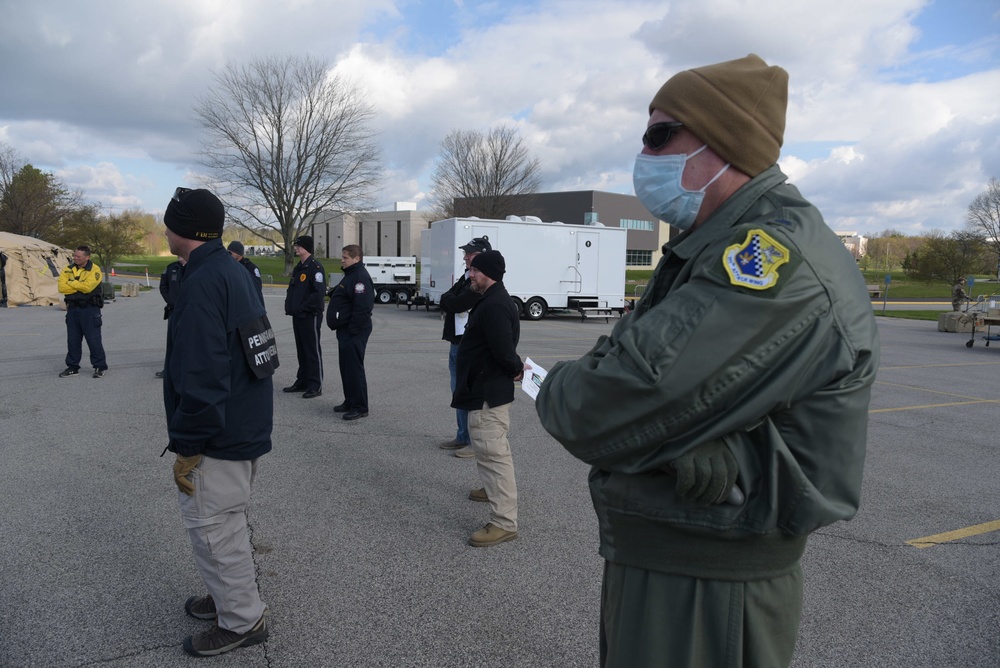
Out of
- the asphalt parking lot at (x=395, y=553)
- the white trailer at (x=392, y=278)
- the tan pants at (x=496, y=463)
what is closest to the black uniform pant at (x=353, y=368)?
the asphalt parking lot at (x=395, y=553)

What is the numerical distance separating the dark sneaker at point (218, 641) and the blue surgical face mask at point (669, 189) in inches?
112

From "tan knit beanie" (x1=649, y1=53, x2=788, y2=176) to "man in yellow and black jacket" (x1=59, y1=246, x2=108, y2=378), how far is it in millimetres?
10065

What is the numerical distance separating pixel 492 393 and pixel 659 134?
3.17 metres

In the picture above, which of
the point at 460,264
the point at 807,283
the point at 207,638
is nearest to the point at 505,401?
the point at 207,638

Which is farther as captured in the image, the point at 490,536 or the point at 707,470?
the point at 490,536

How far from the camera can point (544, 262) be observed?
21.0 m

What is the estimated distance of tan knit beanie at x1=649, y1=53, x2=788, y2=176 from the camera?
1484 millimetres

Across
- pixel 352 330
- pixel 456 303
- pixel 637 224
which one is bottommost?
pixel 352 330

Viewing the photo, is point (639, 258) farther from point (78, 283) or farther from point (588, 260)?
point (78, 283)

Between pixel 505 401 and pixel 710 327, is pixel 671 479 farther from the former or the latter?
pixel 505 401

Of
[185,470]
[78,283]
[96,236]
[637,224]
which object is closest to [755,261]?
[185,470]

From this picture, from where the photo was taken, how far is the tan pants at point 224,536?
10.2 feet

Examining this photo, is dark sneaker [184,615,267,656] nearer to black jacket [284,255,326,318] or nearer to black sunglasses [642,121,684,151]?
black sunglasses [642,121,684,151]

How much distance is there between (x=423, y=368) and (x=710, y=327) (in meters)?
10.1
